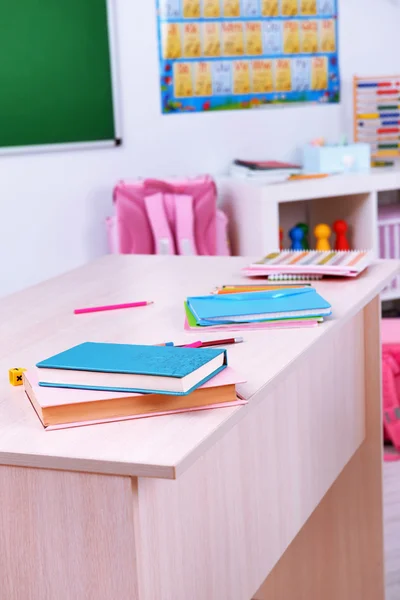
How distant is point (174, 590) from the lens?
117cm

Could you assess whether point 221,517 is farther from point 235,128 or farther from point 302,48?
point 302,48

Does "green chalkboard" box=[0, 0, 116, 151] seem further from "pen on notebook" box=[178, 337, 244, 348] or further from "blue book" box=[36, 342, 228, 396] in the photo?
"blue book" box=[36, 342, 228, 396]

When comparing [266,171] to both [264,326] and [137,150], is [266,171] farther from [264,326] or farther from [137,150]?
[264,326]

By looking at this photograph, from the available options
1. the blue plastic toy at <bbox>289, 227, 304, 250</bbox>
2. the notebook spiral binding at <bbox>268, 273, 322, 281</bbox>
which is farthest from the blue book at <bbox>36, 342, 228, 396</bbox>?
the blue plastic toy at <bbox>289, 227, 304, 250</bbox>

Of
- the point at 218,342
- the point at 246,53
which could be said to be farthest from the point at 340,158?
the point at 218,342

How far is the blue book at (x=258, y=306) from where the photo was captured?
152 centimetres

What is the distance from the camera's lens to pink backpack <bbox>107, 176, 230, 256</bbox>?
3.32 m

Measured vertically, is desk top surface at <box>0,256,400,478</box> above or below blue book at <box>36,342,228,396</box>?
below

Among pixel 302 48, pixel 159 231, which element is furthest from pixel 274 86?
pixel 159 231

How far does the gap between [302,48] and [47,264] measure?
1.42 metres

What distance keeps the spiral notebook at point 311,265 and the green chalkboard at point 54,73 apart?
5.24ft

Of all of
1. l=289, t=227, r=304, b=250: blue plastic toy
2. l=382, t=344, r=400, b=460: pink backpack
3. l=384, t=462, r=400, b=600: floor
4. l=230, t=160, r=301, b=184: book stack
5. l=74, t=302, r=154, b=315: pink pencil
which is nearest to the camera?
l=74, t=302, r=154, b=315: pink pencil

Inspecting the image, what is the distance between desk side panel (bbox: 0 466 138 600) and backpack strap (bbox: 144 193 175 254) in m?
2.28

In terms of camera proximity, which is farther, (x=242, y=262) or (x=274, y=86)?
(x=274, y=86)
